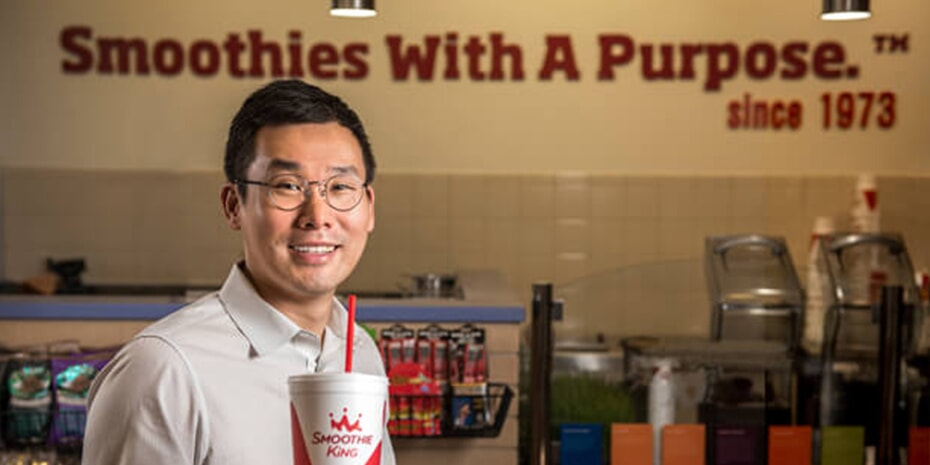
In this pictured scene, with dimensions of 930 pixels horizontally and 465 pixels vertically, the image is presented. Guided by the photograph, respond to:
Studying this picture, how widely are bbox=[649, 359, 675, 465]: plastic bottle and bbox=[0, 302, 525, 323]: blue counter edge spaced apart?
1.63 feet

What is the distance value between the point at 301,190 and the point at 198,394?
26cm

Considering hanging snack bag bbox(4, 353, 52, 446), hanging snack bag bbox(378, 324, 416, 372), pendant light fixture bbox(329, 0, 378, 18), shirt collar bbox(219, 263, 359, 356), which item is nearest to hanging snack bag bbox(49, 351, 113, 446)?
hanging snack bag bbox(4, 353, 52, 446)

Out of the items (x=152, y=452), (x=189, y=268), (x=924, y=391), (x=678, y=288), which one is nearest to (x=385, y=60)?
(x=189, y=268)

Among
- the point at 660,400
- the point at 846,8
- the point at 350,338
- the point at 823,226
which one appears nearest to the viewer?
the point at 350,338

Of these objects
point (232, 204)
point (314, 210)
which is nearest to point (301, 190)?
point (314, 210)

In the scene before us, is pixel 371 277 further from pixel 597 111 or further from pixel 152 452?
pixel 152 452

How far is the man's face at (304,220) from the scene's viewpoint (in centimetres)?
161

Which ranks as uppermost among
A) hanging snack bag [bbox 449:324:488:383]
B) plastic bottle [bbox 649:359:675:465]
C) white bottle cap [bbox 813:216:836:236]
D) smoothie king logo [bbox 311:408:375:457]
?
white bottle cap [bbox 813:216:836:236]

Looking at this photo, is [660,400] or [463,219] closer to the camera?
[660,400]

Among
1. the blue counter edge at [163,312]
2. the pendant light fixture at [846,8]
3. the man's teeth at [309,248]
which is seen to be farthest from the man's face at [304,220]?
the pendant light fixture at [846,8]

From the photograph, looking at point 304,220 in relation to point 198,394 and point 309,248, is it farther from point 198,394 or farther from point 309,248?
point 198,394

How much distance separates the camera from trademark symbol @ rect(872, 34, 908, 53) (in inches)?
272

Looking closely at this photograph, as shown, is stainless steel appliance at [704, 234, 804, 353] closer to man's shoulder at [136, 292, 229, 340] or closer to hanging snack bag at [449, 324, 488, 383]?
hanging snack bag at [449, 324, 488, 383]

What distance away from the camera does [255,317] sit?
166 centimetres
